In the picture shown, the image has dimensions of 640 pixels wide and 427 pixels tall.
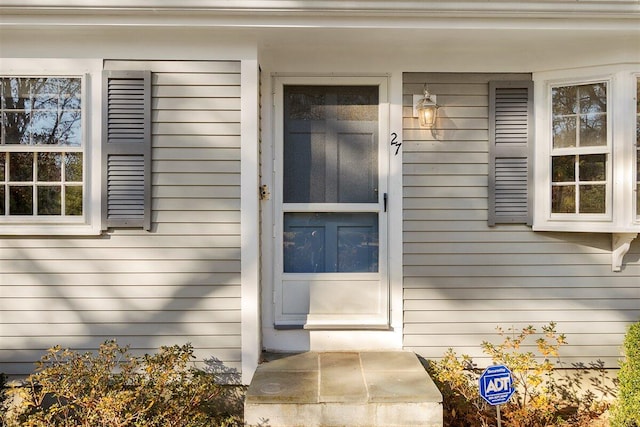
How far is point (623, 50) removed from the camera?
9.07 feet

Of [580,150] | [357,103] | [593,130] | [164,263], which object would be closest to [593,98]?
[593,130]

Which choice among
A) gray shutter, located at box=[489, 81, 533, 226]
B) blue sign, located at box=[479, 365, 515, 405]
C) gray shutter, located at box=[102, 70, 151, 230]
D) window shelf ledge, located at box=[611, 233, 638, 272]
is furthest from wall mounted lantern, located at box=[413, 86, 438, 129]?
gray shutter, located at box=[102, 70, 151, 230]

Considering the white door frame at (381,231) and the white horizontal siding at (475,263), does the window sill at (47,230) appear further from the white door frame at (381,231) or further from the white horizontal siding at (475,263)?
the white horizontal siding at (475,263)

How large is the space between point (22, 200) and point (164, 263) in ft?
3.73

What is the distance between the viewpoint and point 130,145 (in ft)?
8.97

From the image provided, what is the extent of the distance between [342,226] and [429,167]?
82cm

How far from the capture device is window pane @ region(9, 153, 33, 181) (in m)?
2.79

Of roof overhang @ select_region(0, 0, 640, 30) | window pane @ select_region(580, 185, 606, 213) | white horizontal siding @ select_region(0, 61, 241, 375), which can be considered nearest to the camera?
roof overhang @ select_region(0, 0, 640, 30)

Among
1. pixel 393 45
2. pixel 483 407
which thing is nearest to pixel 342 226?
pixel 393 45

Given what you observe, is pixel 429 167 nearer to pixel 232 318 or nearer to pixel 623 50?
pixel 623 50


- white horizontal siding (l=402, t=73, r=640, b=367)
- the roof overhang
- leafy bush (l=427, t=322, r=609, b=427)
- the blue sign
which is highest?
the roof overhang

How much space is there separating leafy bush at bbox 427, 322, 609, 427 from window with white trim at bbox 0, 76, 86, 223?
117 inches

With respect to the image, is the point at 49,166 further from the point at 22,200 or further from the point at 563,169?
the point at 563,169

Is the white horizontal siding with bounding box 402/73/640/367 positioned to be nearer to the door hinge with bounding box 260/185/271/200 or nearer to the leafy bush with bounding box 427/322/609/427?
the leafy bush with bounding box 427/322/609/427
